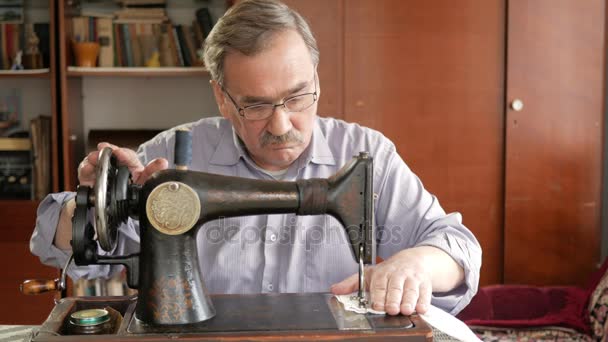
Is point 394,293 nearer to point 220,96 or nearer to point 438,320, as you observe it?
point 438,320

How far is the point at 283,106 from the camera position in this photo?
156 centimetres

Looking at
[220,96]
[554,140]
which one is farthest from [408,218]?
[554,140]

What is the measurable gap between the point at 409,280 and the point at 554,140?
1.85 m

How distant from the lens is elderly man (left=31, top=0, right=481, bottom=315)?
4.95 ft

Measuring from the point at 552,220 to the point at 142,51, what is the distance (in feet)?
6.35

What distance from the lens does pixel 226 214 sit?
4.05ft

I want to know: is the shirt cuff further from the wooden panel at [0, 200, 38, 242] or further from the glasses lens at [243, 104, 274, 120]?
the wooden panel at [0, 200, 38, 242]

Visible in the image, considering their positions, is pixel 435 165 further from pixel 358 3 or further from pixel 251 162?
pixel 251 162

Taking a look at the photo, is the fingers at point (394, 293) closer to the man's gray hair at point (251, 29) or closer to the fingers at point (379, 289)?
the fingers at point (379, 289)

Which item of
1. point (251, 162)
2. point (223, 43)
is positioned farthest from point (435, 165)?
point (223, 43)

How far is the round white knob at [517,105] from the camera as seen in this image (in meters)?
2.89

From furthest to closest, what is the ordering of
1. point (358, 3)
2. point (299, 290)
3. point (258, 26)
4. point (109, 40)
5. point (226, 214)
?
point (109, 40)
point (358, 3)
point (299, 290)
point (258, 26)
point (226, 214)

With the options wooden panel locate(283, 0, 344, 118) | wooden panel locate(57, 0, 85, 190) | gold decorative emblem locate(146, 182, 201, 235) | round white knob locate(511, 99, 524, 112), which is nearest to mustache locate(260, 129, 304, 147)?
gold decorative emblem locate(146, 182, 201, 235)

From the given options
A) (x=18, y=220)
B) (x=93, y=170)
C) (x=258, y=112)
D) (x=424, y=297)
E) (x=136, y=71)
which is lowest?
(x=18, y=220)
